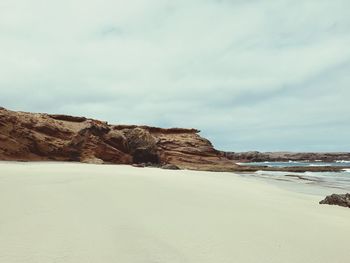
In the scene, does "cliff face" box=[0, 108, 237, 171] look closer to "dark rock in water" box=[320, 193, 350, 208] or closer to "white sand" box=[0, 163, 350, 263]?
"white sand" box=[0, 163, 350, 263]

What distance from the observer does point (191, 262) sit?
3.21 metres

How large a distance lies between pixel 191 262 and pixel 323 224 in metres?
3.14

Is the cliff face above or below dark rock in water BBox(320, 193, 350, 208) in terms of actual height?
above

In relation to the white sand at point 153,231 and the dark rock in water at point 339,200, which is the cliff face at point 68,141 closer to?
the white sand at point 153,231

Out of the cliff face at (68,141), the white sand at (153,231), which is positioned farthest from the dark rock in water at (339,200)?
the cliff face at (68,141)

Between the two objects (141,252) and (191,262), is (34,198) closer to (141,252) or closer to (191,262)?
(141,252)

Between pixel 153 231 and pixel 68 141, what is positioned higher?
pixel 68 141

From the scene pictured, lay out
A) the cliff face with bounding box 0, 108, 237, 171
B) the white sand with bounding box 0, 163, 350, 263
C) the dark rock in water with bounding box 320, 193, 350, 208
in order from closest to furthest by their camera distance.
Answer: the white sand with bounding box 0, 163, 350, 263
the dark rock in water with bounding box 320, 193, 350, 208
the cliff face with bounding box 0, 108, 237, 171

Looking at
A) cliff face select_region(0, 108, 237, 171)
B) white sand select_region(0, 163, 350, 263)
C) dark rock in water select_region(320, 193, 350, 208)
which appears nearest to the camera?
white sand select_region(0, 163, 350, 263)

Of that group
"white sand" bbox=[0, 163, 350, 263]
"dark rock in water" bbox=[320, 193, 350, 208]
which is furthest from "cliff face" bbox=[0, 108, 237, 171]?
"dark rock in water" bbox=[320, 193, 350, 208]

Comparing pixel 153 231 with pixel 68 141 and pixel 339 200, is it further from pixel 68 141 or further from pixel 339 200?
pixel 68 141

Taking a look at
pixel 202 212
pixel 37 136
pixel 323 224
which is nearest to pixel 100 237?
pixel 202 212

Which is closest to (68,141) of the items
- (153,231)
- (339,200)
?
(339,200)

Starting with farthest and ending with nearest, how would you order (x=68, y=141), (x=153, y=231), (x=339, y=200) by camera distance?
(x=68, y=141)
(x=339, y=200)
(x=153, y=231)
